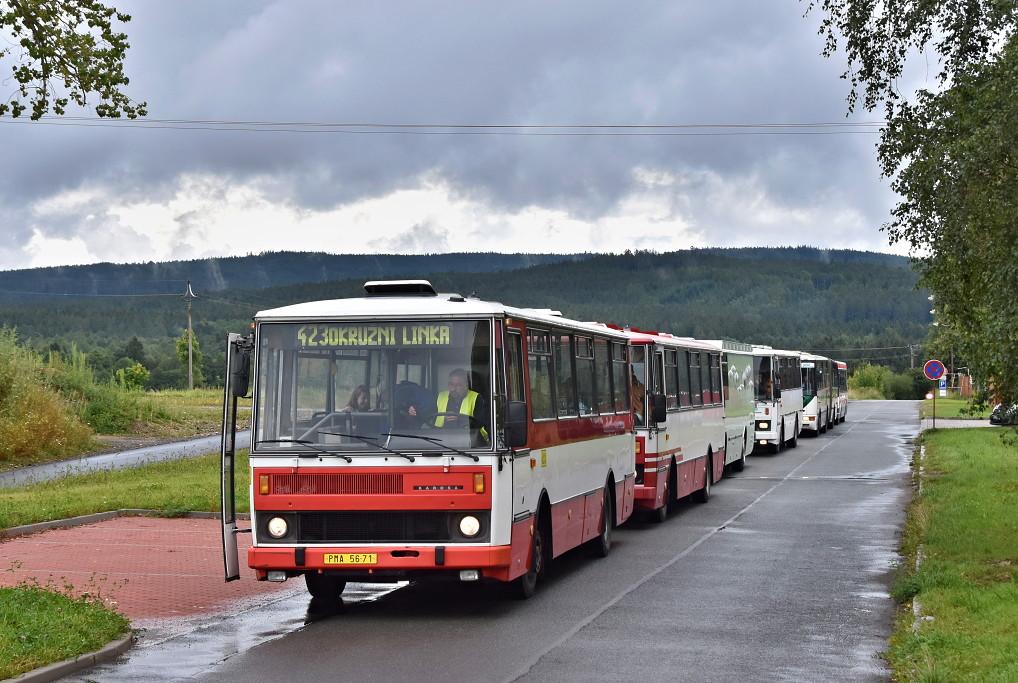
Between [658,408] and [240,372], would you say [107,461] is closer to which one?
[658,408]

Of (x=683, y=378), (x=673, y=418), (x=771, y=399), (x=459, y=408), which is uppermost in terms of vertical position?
(x=683, y=378)

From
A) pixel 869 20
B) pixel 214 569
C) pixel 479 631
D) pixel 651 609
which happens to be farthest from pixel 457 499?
pixel 869 20

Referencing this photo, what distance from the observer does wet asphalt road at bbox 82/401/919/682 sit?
10.2 m

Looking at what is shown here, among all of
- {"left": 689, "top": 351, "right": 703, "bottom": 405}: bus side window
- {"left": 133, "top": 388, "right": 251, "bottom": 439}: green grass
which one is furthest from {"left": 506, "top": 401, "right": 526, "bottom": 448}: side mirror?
{"left": 133, "top": 388, "right": 251, "bottom": 439}: green grass

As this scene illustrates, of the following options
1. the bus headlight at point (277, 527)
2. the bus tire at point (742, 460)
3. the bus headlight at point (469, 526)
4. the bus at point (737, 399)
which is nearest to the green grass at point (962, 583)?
the bus headlight at point (469, 526)

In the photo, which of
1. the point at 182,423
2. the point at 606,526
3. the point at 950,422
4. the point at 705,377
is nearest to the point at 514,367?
the point at 606,526

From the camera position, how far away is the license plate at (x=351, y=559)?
40.5 feet

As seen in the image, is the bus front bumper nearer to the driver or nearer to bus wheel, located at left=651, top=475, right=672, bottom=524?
the driver

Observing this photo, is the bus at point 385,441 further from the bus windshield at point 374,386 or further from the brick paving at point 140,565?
the brick paving at point 140,565

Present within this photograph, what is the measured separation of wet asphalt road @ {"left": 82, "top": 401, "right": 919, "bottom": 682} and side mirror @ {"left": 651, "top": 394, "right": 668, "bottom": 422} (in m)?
1.80

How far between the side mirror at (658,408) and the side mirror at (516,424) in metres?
8.69

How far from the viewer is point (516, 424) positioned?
12508mm

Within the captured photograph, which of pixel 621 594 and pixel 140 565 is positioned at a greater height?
pixel 140 565

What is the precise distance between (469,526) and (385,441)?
1.03 m
